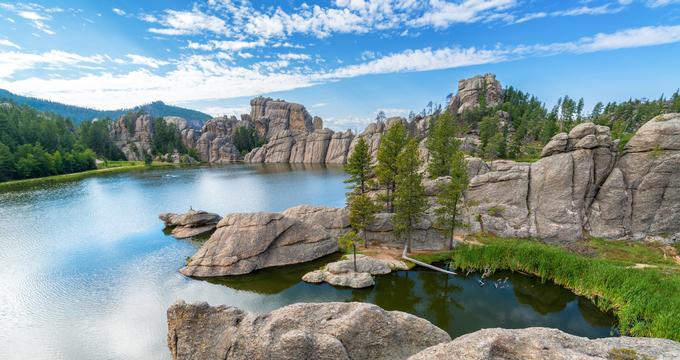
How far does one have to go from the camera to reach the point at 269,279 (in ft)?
102

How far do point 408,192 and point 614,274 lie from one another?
18679 millimetres

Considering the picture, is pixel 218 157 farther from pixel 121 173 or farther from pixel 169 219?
pixel 169 219

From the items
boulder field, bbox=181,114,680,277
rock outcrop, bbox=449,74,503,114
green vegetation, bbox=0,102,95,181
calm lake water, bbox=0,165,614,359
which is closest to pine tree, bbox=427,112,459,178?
boulder field, bbox=181,114,680,277

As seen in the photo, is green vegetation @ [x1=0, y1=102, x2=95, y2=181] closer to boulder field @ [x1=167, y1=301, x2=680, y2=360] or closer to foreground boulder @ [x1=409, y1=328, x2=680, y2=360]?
boulder field @ [x1=167, y1=301, x2=680, y2=360]

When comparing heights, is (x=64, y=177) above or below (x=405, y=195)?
below

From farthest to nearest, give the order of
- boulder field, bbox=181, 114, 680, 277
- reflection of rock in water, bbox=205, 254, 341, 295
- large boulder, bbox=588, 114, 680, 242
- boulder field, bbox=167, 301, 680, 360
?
large boulder, bbox=588, 114, 680, 242, boulder field, bbox=181, 114, 680, 277, reflection of rock in water, bbox=205, 254, 341, 295, boulder field, bbox=167, 301, 680, 360

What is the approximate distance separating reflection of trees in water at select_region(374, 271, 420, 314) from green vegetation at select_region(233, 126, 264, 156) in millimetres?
165847

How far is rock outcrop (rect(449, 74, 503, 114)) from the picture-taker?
14650cm

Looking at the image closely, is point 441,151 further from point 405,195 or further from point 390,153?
point 405,195

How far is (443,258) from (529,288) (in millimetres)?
8577

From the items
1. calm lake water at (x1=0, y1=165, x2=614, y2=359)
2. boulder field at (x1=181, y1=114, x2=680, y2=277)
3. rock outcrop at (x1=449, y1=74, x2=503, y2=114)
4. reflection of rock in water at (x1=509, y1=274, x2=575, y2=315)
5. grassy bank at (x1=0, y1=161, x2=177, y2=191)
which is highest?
rock outcrop at (x1=449, y1=74, x2=503, y2=114)

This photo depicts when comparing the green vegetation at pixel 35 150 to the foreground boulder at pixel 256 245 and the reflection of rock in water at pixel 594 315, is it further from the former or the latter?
the reflection of rock in water at pixel 594 315

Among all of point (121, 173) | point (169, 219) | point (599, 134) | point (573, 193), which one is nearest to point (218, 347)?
point (169, 219)

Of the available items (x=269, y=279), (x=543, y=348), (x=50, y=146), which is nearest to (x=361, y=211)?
(x=269, y=279)
